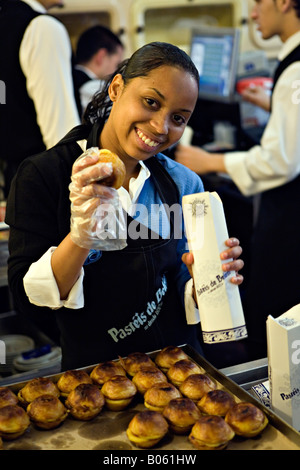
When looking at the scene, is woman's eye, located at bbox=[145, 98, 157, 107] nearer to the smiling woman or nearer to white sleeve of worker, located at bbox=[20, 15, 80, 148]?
the smiling woman

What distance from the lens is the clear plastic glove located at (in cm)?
98

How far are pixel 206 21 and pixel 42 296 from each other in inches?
159

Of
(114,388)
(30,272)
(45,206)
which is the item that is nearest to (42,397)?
(114,388)

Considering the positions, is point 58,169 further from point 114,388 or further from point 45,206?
point 114,388

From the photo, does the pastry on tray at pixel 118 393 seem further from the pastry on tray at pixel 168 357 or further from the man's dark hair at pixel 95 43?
the man's dark hair at pixel 95 43

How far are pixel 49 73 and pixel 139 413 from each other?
5.85 ft

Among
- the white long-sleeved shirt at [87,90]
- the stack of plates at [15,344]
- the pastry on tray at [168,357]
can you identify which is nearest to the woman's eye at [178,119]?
the pastry on tray at [168,357]

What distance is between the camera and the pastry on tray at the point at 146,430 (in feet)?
3.33

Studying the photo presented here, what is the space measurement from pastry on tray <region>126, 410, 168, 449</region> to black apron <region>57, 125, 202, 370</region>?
0.39 metres

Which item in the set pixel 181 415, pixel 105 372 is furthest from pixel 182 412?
pixel 105 372

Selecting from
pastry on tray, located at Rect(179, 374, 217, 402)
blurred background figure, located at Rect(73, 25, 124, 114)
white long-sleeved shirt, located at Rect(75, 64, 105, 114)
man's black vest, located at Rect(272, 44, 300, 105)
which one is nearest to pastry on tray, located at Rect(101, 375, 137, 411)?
pastry on tray, located at Rect(179, 374, 217, 402)

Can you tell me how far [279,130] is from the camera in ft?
8.13

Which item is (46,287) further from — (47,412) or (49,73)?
A: (49,73)

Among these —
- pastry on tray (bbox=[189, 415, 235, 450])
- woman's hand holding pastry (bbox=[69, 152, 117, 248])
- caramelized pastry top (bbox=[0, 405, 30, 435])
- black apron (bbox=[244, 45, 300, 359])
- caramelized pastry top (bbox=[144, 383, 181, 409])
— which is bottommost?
black apron (bbox=[244, 45, 300, 359])
